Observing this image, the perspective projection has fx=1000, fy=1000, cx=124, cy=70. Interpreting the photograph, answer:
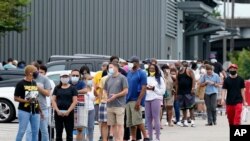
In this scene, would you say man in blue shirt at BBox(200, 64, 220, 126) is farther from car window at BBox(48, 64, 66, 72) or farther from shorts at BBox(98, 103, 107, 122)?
shorts at BBox(98, 103, 107, 122)

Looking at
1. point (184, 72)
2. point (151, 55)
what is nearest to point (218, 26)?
point (151, 55)

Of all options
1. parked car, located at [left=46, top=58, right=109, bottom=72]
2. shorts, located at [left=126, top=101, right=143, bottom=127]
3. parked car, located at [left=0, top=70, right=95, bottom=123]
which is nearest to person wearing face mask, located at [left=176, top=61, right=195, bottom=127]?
parked car, located at [left=46, top=58, right=109, bottom=72]

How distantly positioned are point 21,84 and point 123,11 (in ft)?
120

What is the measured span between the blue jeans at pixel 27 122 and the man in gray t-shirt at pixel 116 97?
207cm

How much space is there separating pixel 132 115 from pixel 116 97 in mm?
1412

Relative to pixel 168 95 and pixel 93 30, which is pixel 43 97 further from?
pixel 93 30

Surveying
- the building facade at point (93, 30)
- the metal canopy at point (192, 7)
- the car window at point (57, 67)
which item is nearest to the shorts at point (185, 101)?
the car window at point (57, 67)

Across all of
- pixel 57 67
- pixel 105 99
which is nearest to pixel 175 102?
pixel 57 67

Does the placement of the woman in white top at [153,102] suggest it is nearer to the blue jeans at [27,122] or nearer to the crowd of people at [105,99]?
the crowd of people at [105,99]

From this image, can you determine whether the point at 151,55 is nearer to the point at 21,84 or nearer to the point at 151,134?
the point at 151,134

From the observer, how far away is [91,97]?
812 inches

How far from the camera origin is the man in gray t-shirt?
19531mm

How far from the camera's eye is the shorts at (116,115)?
1961 centimetres

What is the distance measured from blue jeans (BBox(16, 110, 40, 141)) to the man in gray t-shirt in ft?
6.79
